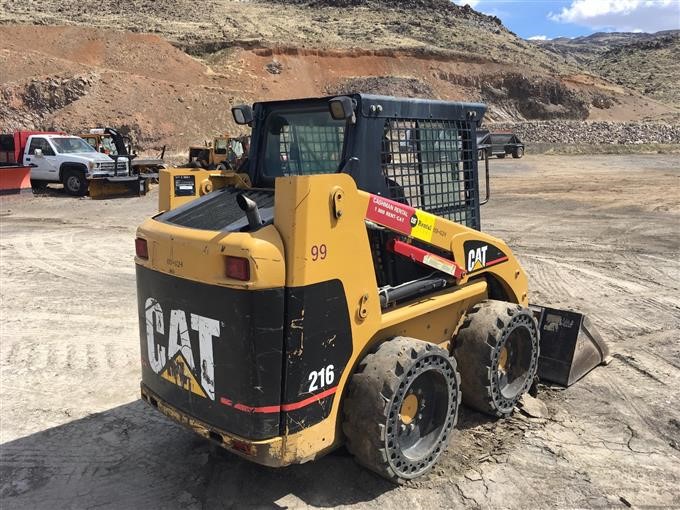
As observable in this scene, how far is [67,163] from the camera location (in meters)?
19.1

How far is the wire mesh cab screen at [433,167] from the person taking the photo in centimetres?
394

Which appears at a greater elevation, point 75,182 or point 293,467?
point 75,182

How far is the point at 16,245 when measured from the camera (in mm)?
11461

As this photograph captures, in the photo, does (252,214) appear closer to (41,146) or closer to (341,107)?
(341,107)

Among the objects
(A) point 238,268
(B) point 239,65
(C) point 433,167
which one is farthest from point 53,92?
(A) point 238,268

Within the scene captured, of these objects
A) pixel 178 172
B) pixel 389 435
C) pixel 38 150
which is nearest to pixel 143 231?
pixel 178 172

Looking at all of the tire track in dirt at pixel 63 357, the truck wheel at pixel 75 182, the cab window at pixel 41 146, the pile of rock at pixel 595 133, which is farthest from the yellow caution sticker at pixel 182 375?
the pile of rock at pixel 595 133

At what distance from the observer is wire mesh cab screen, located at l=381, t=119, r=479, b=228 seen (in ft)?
12.9

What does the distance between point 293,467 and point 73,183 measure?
58.0ft

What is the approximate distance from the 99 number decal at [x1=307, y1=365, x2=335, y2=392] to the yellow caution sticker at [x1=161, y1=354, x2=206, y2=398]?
0.62 meters

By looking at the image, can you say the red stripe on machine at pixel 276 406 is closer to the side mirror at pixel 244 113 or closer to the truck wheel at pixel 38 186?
the side mirror at pixel 244 113

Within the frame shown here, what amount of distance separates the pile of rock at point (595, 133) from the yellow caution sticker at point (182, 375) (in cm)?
4465

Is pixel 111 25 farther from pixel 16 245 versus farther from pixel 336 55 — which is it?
pixel 16 245

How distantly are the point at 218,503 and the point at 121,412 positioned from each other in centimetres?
169
